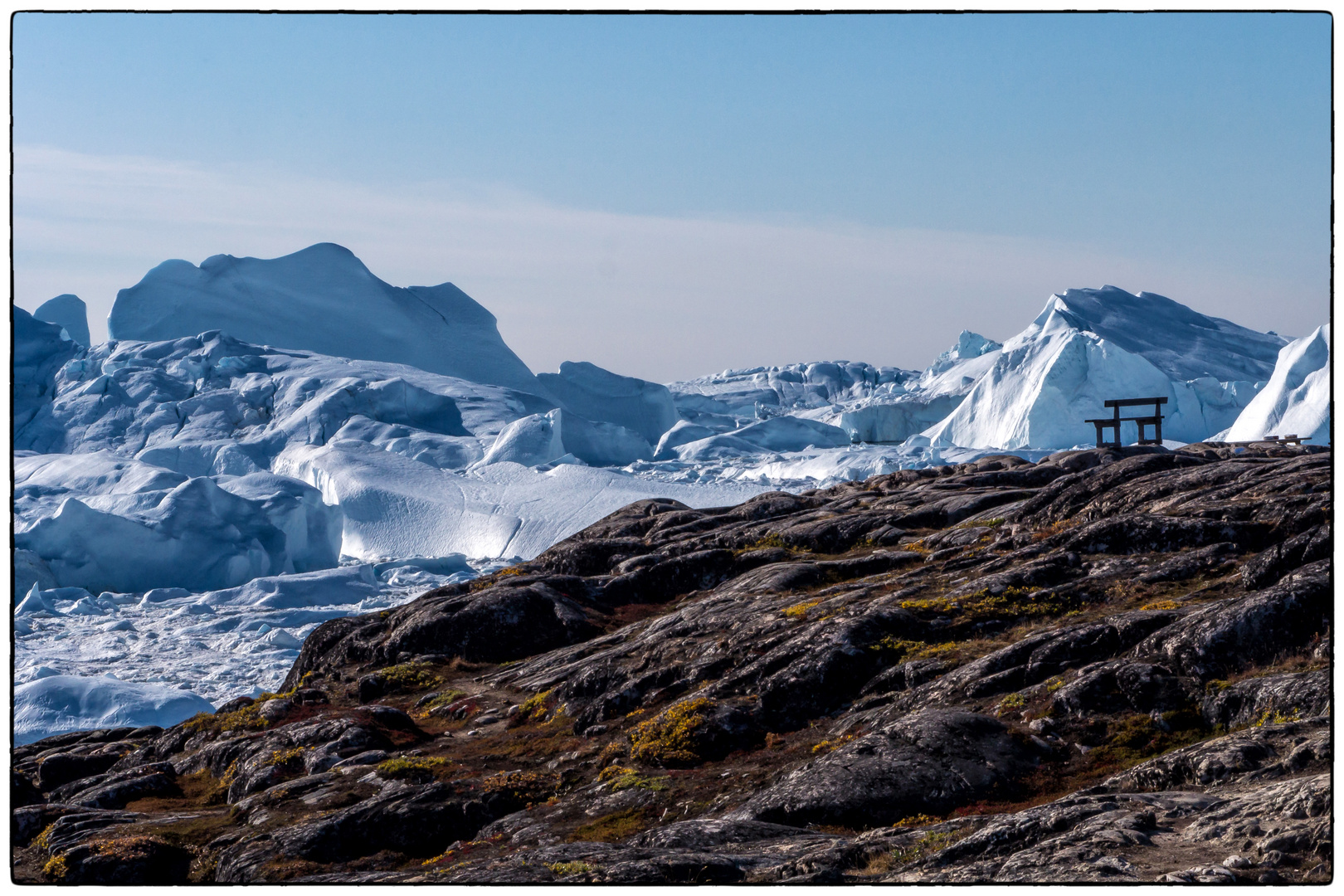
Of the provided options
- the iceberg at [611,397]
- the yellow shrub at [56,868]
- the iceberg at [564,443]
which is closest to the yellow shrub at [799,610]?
the yellow shrub at [56,868]

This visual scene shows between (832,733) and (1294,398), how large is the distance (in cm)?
5902

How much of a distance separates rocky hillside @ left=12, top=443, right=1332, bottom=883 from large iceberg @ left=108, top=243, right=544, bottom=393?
260 ft

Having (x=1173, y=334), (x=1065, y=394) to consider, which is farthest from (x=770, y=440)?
(x=1173, y=334)

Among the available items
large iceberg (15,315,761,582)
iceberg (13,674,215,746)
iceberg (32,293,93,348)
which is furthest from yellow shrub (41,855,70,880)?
iceberg (32,293,93,348)

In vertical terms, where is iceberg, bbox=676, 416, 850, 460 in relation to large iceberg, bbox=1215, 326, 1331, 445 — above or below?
below

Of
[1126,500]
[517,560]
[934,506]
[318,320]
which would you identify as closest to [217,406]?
[318,320]

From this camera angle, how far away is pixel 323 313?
100 m

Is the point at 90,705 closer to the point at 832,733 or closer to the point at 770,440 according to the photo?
the point at 832,733

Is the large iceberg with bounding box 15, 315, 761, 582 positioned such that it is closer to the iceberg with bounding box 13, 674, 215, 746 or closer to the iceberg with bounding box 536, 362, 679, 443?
the iceberg with bounding box 536, 362, 679, 443

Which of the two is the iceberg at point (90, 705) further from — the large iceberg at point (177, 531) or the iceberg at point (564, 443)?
the iceberg at point (564, 443)

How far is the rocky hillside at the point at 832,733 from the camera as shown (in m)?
8.46

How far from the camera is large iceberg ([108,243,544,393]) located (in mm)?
94312

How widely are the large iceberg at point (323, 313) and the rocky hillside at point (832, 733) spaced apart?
79328mm

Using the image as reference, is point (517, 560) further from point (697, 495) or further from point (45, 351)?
point (45, 351)
